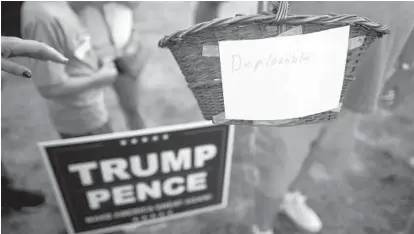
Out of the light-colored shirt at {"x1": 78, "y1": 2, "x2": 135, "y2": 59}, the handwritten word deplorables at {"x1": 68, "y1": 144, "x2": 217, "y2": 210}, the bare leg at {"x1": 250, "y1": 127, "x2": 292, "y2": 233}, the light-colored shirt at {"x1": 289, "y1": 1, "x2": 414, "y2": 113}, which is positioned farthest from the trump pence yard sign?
the light-colored shirt at {"x1": 289, "y1": 1, "x2": 414, "y2": 113}

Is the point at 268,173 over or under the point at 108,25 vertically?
under

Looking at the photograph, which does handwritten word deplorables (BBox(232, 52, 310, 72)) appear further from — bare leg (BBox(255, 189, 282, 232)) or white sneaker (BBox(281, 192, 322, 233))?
white sneaker (BBox(281, 192, 322, 233))

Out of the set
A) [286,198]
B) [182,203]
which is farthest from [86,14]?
[286,198]

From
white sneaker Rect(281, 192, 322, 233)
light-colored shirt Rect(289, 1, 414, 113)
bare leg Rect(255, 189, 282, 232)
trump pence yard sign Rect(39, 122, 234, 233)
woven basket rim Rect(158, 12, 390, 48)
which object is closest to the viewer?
woven basket rim Rect(158, 12, 390, 48)

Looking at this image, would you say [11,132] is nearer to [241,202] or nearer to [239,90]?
[239,90]

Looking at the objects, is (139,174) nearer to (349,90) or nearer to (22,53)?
(22,53)

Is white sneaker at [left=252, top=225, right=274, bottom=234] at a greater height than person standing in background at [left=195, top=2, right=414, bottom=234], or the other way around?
person standing in background at [left=195, top=2, right=414, bottom=234]

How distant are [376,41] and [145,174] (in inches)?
31.9

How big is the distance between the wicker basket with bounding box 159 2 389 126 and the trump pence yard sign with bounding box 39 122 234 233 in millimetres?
367

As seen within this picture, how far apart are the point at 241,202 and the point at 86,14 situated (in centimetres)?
93

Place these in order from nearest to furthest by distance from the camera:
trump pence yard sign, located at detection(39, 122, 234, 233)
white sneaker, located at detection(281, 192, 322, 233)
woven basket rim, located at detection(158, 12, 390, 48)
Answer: woven basket rim, located at detection(158, 12, 390, 48) < trump pence yard sign, located at detection(39, 122, 234, 233) < white sneaker, located at detection(281, 192, 322, 233)

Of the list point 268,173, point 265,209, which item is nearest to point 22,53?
point 268,173

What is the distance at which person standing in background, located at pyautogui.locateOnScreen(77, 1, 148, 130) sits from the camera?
0.92 metres

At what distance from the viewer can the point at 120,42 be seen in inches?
38.1
